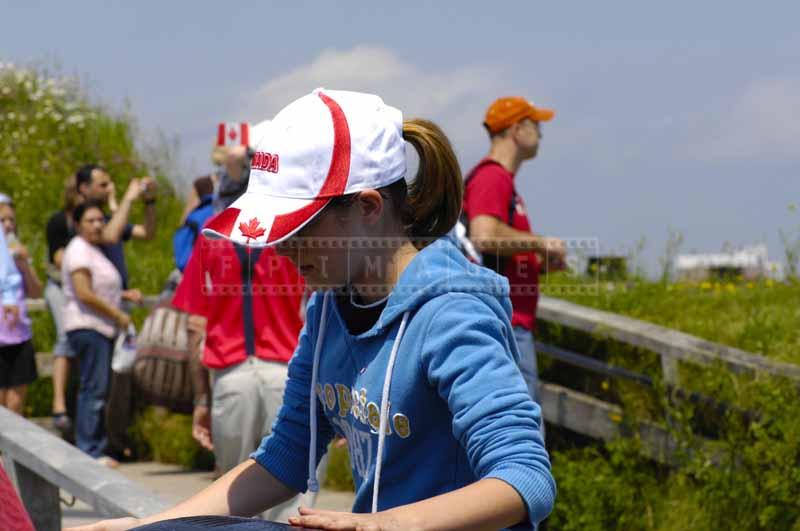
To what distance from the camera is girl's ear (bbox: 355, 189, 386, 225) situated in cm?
257

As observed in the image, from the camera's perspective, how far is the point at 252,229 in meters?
2.54

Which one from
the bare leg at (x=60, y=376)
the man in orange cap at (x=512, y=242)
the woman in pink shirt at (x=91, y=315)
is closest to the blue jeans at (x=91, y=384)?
the woman in pink shirt at (x=91, y=315)

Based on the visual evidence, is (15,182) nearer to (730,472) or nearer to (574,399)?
(574,399)

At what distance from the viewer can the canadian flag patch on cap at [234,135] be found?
7117 millimetres

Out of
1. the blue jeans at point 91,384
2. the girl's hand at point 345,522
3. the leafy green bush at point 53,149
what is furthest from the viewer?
the leafy green bush at point 53,149

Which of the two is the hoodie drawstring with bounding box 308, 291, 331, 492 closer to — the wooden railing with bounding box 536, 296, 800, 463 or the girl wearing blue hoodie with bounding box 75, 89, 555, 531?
the girl wearing blue hoodie with bounding box 75, 89, 555, 531

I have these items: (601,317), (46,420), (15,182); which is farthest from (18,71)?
(601,317)

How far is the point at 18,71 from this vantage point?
2067 centimetres

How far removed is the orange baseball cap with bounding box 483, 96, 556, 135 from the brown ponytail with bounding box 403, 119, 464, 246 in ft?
14.8

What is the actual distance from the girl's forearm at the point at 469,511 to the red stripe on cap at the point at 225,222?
0.68 metres

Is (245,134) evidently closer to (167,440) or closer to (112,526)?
(167,440)

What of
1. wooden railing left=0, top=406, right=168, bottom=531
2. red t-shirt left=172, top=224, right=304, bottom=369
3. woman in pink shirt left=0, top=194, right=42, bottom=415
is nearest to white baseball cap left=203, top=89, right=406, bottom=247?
wooden railing left=0, top=406, right=168, bottom=531

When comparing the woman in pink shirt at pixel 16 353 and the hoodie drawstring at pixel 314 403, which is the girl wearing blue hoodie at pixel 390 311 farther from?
the woman in pink shirt at pixel 16 353

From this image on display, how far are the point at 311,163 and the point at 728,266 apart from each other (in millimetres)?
8684
